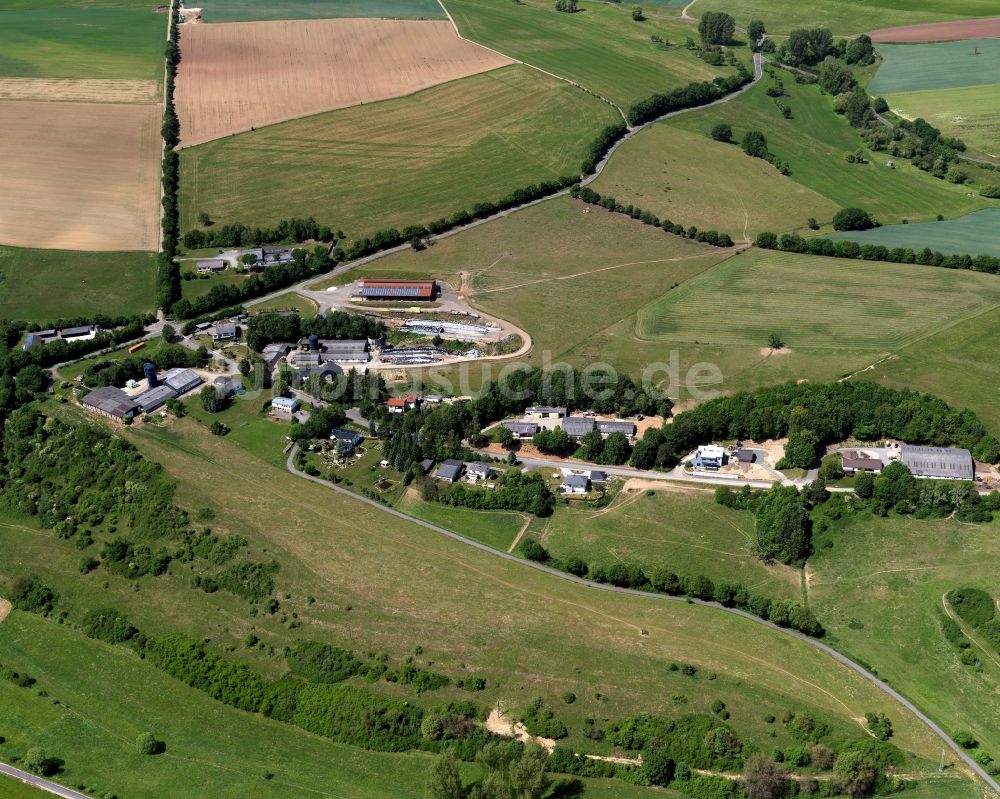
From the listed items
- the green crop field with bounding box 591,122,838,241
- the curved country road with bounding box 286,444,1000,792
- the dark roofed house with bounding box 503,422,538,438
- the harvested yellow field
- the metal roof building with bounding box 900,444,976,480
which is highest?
the harvested yellow field

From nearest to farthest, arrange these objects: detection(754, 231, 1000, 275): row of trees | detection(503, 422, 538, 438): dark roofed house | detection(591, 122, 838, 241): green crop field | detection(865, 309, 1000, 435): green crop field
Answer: detection(503, 422, 538, 438): dark roofed house → detection(865, 309, 1000, 435): green crop field → detection(754, 231, 1000, 275): row of trees → detection(591, 122, 838, 241): green crop field

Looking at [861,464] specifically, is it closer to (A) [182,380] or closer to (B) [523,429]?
(B) [523,429]

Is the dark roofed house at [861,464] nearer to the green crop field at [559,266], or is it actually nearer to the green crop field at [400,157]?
the green crop field at [559,266]

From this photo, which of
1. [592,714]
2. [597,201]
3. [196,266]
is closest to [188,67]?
Result: [196,266]

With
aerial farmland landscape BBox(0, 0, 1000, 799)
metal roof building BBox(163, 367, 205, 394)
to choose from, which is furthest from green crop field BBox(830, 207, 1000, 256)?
metal roof building BBox(163, 367, 205, 394)

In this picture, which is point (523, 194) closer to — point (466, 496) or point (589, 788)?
point (466, 496)

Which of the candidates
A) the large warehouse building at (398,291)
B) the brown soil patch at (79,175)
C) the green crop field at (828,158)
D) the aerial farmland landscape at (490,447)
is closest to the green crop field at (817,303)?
the aerial farmland landscape at (490,447)

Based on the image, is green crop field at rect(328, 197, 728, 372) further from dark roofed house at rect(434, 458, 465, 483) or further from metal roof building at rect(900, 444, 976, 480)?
metal roof building at rect(900, 444, 976, 480)
